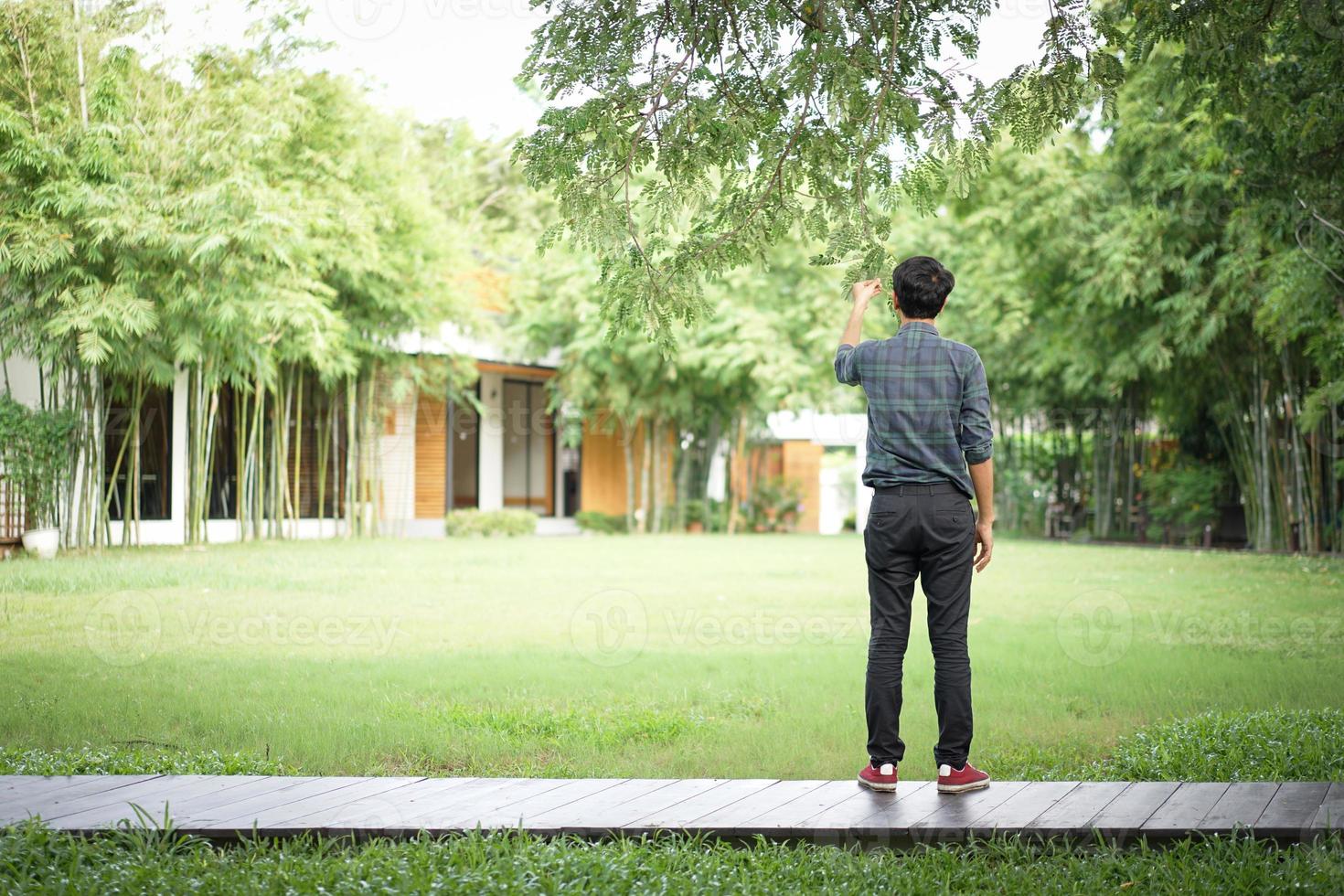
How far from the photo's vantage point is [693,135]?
4.55m

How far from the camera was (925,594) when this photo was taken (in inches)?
138

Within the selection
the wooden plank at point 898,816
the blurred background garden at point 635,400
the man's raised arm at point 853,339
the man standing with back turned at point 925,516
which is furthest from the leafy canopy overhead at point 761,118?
the wooden plank at point 898,816

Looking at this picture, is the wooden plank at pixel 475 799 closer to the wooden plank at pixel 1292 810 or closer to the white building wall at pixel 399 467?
the wooden plank at pixel 1292 810

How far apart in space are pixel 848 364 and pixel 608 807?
4.82 feet

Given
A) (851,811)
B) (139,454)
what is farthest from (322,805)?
(139,454)

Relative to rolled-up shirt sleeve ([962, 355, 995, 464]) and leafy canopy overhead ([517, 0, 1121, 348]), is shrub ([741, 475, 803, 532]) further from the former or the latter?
rolled-up shirt sleeve ([962, 355, 995, 464])

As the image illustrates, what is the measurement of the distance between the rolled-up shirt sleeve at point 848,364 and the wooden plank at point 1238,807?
1.55 meters

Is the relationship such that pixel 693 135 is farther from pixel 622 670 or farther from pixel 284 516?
pixel 284 516

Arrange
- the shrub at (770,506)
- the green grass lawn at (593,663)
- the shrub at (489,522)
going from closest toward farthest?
the green grass lawn at (593,663) < the shrub at (489,522) < the shrub at (770,506)

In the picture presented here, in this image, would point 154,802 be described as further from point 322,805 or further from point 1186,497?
point 1186,497

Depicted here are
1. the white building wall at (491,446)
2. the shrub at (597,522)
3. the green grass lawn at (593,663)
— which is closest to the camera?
the green grass lawn at (593,663)

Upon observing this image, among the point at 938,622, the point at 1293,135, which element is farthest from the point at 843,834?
the point at 1293,135

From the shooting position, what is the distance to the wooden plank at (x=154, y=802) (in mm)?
3178

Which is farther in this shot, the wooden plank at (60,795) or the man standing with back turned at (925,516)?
the man standing with back turned at (925,516)
